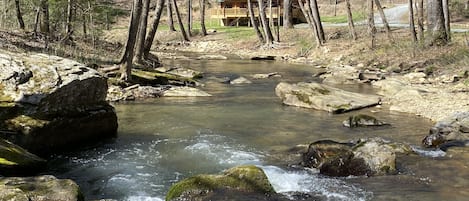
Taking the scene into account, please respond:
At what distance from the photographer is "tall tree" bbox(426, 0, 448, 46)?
22.9 metres

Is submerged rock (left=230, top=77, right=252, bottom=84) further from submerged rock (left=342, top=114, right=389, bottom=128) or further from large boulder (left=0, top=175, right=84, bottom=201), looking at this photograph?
large boulder (left=0, top=175, right=84, bottom=201)

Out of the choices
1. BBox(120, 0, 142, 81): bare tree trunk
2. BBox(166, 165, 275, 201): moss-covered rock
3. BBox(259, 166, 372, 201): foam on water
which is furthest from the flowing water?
BBox(120, 0, 142, 81): bare tree trunk

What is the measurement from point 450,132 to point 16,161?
26.9ft

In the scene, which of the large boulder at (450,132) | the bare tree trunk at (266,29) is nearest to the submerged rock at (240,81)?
the large boulder at (450,132)

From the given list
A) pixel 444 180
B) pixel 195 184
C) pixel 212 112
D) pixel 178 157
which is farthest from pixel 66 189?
pixel 212 112

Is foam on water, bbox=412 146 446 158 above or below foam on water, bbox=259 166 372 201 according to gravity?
below

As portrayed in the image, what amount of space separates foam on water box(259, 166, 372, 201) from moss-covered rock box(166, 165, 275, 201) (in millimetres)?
465

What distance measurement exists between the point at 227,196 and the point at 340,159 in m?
2.54

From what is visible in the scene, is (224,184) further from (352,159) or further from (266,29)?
(266,29)

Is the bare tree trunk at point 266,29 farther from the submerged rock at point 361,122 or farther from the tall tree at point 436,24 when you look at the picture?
the submerged rock at point 361,122

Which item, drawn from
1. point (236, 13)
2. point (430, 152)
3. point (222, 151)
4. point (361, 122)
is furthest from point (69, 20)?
point (236, 13)

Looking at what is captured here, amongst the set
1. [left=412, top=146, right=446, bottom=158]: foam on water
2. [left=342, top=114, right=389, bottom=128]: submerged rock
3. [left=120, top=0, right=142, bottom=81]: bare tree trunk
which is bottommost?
[left=342, top=114, right=389, bottom=128]: submerged rock

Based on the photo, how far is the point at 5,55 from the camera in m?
9.97

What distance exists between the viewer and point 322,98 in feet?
49.5
